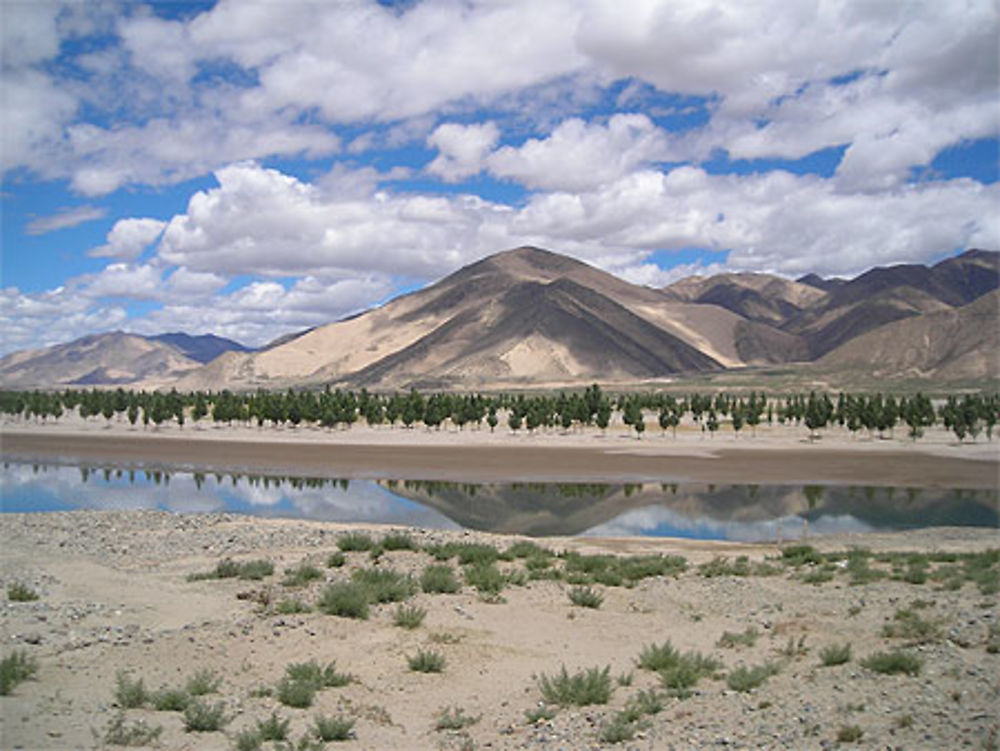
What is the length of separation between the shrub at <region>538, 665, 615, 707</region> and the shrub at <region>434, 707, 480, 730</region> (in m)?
1.17

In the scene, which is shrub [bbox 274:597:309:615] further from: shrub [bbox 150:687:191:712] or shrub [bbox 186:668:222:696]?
shrub [bbox 150:687:191:712]

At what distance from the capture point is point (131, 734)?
979 cm

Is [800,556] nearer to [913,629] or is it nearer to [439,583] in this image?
[913,629]

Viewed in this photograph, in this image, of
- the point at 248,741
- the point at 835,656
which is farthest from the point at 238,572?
the point at 835,656

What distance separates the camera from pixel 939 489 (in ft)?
185

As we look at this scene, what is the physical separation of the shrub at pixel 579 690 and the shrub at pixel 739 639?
337cm

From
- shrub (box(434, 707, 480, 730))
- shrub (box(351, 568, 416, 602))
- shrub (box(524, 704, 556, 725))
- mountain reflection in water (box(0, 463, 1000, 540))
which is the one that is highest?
shrub (box(351, 568, 416, 602))

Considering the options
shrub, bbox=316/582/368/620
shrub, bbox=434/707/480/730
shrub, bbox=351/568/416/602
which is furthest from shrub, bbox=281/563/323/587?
shrub, bbox=434/707/480/730

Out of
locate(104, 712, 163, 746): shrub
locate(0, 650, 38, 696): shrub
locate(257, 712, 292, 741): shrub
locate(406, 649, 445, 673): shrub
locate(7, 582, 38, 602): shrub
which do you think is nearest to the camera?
locate(104, 712, 163, 746): shrub

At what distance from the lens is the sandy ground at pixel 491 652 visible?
33.0 feet

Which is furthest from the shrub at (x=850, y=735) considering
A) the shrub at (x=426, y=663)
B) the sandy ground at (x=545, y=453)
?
the sandy ground at (x=545, y=453)

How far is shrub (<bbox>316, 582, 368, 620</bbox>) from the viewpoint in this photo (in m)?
16.1

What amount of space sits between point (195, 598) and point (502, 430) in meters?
87.2

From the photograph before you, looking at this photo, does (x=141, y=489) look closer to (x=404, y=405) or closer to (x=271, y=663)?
(x=271, y=663)
